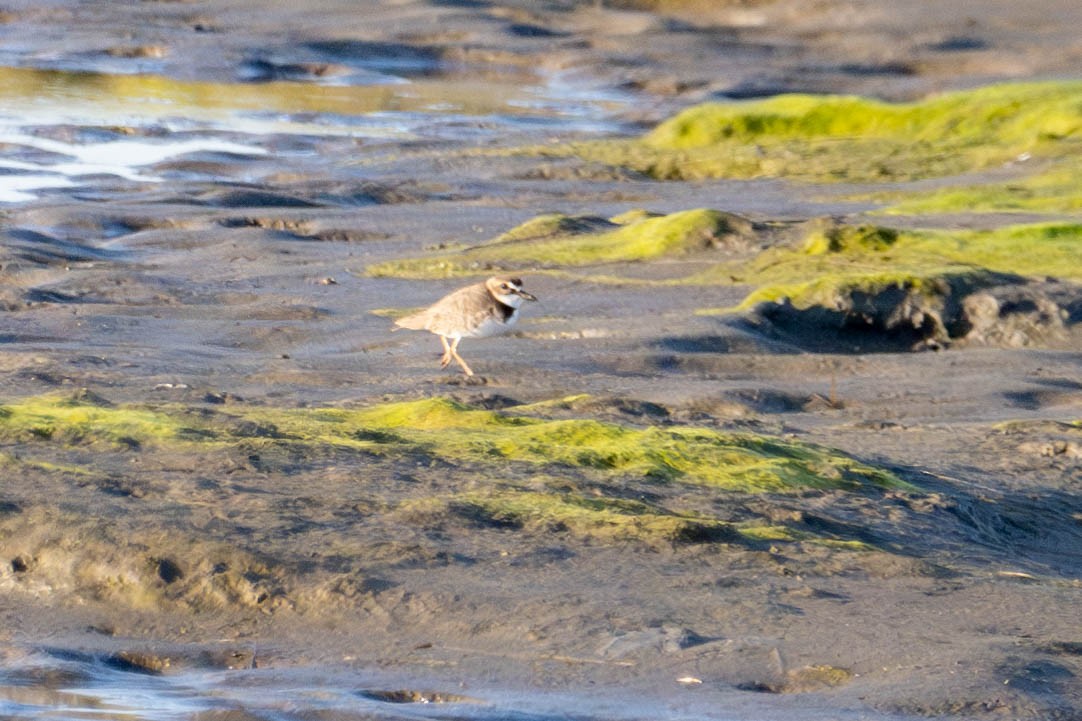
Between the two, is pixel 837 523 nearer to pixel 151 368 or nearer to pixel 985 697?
pixel 985 697

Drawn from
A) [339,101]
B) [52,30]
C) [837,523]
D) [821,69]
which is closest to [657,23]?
[821,69]

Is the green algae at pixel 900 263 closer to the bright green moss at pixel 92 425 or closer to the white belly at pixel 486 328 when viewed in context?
the white belly at pixel 486 328

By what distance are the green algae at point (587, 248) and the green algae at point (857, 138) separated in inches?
181

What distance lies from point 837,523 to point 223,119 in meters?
15.8

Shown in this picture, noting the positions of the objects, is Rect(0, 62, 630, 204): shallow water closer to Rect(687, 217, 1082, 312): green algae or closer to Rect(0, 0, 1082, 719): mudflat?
Rect(0, 0, 1082, 719): mudflat

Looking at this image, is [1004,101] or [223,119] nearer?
[1004,101]

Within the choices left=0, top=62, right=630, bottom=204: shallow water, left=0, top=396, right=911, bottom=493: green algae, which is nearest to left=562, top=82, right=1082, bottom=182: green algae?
left=0, top=62, right=630, bottom=204: shallow water

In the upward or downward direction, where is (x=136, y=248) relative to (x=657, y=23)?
downward

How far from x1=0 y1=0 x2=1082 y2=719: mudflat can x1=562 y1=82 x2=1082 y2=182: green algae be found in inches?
3.0

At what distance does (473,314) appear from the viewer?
26.2ft

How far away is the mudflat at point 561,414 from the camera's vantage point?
13.7ft

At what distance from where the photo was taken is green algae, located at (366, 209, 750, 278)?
36.9ft

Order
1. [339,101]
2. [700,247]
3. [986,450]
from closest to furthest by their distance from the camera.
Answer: [986,450], [700,247], [339,101]

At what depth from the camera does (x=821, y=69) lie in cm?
2531
